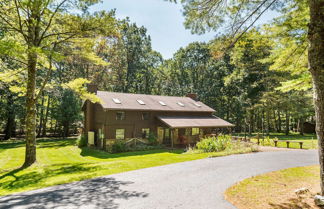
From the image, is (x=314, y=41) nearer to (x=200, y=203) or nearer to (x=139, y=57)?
(x=200, y=203)

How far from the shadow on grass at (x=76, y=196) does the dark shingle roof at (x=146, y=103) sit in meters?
12.7

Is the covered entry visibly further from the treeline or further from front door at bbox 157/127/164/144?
the treeline

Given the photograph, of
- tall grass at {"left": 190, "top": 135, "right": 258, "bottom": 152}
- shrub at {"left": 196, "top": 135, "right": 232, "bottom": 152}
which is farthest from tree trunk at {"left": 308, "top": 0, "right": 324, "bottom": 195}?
shrub at {"left": 196, "top": 135, "right": 232, "bottom": 152}

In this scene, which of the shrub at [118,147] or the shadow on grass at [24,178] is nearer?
the shadow on grass at [24,178]

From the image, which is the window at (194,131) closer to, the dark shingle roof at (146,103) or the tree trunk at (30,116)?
the dark shingle roof at (146,103)

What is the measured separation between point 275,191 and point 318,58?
4695 mm

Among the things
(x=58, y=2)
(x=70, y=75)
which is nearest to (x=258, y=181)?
(x=58, y=2)

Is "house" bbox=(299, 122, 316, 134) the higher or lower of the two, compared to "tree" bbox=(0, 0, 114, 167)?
lower

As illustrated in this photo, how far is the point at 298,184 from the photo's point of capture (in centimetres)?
775

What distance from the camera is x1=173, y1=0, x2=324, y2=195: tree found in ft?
18.7

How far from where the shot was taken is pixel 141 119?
23516 mm

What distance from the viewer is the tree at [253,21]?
569cm

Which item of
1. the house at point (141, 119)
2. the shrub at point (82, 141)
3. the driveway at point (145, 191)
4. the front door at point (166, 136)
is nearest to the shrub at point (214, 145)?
the house at point (141, 119)

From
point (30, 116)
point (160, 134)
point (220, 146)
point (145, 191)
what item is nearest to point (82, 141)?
point (160, 134)
